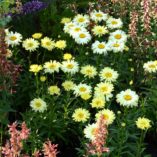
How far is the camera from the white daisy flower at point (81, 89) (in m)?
4.02

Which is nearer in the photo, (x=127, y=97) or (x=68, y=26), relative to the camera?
(x=127, y=97)

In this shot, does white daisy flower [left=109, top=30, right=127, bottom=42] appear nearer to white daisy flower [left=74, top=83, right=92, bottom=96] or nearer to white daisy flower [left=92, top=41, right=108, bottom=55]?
white daisy flower [left=92, top=41, right=108, bottom=55]

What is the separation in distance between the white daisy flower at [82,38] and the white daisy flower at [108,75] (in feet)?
1.51

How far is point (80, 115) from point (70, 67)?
575 mm

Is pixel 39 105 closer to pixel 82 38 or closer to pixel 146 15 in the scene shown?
pixel 82 38

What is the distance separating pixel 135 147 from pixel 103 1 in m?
2.40

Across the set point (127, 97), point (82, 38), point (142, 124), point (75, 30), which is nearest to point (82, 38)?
point (82, 38)

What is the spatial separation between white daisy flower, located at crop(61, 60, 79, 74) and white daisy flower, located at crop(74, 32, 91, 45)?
14.0 inches

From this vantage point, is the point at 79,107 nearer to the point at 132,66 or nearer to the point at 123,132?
the point at 123,132

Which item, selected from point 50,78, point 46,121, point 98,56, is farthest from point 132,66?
point 46,121

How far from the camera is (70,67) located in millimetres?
4230

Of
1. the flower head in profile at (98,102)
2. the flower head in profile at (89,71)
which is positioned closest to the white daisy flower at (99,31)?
the flower head in profile at (89,71)

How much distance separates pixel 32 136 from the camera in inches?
146

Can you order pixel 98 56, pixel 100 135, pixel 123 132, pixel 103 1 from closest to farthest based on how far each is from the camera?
pixel 100 135
pixel 123 132
pixel 98 56
pixel 103 1
